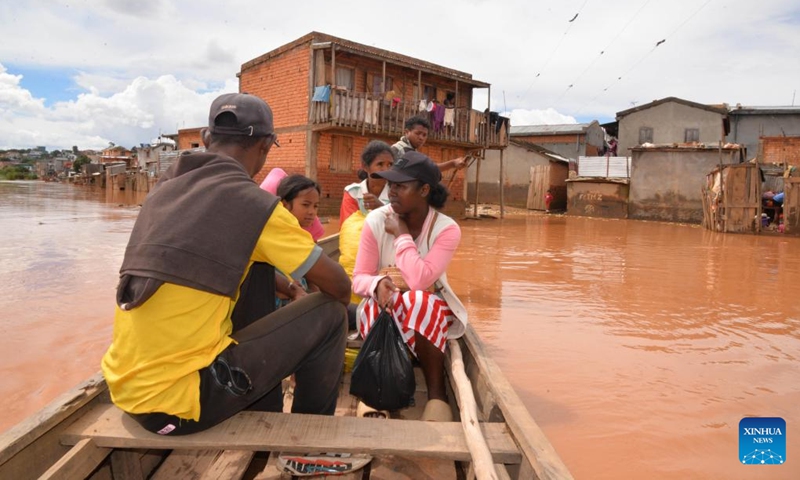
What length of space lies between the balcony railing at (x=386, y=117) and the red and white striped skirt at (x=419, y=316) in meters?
11.8

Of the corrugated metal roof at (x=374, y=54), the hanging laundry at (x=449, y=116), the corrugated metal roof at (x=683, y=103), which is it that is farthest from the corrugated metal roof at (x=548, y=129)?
the hanging laundry at (x=449, y=116)

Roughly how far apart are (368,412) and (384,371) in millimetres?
197

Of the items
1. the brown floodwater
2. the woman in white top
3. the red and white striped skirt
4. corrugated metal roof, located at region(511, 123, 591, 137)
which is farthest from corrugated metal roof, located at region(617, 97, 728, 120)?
the red and white striped skirt

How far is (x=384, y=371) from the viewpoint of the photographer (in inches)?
92.7

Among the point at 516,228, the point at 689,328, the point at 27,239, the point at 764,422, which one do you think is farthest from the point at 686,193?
the point at 27,239

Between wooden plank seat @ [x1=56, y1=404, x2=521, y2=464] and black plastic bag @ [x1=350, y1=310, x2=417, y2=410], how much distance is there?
1.67 feet

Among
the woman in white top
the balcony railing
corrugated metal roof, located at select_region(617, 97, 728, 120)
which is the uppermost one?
corrugated metal roof, located at select_region(617, 97, 728, 120)

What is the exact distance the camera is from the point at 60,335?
4.47m

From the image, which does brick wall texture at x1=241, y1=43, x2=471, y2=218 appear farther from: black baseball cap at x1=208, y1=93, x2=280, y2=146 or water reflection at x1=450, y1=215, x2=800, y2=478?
black baseball cap at x1=208, y1=93, x2=280, y2=146

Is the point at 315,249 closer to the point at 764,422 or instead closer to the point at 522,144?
the point at 764,422

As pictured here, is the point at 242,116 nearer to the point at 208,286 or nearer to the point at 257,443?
the point at 208,286

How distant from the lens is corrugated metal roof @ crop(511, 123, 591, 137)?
1136 inches

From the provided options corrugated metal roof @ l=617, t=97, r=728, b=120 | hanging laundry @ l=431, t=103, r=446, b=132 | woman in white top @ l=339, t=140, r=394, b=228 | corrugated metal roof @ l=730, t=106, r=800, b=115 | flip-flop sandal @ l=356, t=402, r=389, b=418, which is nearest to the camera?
flip-flop sandal @ l=356, t=402, r=389, b=418

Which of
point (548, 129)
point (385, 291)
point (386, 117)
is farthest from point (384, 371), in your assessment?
point (548, 129)
